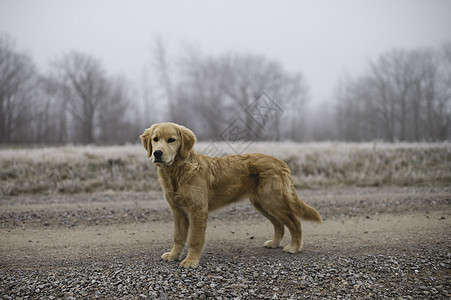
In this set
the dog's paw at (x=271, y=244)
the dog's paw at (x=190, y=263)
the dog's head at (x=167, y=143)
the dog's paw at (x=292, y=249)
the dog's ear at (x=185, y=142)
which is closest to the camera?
the dog's head at (x=167, y=143)

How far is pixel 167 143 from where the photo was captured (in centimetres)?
417

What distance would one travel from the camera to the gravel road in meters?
3.53

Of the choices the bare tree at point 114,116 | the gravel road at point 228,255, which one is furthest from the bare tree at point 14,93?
the gravel road at point 228,255

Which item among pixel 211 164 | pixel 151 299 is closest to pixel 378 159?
pixel 211 164

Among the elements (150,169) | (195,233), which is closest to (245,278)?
(195,233)

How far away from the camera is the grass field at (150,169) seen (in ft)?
34.1

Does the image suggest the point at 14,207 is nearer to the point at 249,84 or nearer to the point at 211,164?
the point at 211,164

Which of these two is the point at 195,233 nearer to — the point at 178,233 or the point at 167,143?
the point at 178,233

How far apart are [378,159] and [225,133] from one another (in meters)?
7.01

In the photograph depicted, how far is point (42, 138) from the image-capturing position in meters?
27.0

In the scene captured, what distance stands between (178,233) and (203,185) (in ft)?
2.71

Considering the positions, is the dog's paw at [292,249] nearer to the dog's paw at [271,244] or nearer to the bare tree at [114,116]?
the dog's paw at [271,244]

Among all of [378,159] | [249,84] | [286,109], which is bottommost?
[378,159]

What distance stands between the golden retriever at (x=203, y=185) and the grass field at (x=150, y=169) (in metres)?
6.16
